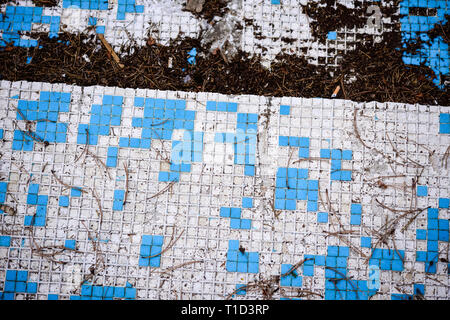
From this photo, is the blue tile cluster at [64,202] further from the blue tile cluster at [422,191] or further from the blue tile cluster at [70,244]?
the blue tile cluster at [422,191]

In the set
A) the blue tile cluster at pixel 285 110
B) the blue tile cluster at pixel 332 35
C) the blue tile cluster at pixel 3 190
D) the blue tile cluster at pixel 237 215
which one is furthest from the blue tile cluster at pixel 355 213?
the blue tile cluster at pixel 3 190

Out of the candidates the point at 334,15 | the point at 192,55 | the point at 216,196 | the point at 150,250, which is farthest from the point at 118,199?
the point at 334,15

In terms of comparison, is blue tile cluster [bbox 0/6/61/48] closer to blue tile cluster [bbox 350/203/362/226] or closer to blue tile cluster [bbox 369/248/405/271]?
blue tile cluster [bbox 350/203/362/226]

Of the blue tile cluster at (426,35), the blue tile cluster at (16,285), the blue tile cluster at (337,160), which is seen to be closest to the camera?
the blue tile cluster at (16,285)

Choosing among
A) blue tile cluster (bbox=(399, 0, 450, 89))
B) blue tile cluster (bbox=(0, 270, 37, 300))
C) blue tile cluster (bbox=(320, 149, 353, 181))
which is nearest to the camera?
blue tile cluster (bbox=(0, 270, 37, 300))

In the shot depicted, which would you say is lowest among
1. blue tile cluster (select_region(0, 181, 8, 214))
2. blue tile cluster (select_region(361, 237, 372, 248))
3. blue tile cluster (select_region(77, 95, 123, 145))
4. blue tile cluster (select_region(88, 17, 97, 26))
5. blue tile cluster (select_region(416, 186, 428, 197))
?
blue tile cluster (select_region(361, 237, 372, 248))

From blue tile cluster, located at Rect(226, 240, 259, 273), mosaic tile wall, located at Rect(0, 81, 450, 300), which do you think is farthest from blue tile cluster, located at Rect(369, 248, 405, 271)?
blue tile cluster, located at Rect(226, 240, 259, 273)
